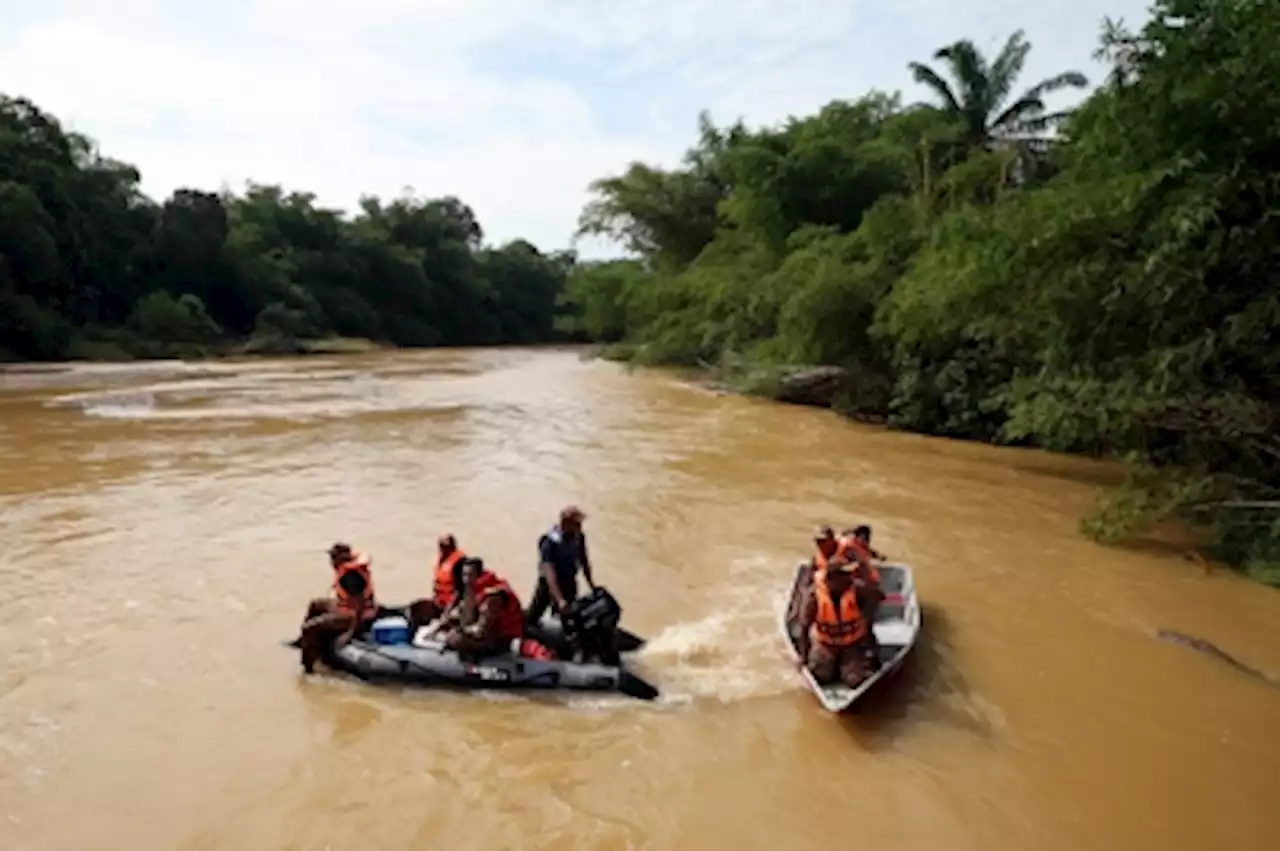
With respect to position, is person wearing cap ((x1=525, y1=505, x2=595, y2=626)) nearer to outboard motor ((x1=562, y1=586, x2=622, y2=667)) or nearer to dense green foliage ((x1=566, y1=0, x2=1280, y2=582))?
outboard motor ((x1=562, y1=586, x2=622, y2=667))

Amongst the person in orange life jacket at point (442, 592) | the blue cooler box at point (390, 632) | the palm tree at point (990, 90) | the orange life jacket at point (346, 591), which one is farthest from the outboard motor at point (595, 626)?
the palm tree at point (990, 90)

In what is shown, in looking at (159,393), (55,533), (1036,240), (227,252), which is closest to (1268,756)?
(1036,240)

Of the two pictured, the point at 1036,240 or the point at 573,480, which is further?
the point at 573,480

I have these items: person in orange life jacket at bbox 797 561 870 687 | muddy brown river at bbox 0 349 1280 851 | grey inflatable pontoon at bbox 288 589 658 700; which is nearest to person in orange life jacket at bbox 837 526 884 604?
person in orange life jacket at bbox 797 561 870 687

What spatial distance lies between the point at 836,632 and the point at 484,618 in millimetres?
2553

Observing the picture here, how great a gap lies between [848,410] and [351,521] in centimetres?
1442

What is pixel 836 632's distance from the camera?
7.71 m

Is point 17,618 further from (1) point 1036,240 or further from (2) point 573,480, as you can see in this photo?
(1) point 1036,240

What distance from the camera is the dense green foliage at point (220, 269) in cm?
4441

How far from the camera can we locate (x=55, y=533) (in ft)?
42.4

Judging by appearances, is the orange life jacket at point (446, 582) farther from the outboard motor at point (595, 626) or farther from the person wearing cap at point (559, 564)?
the outboard motor at point (595, 626)

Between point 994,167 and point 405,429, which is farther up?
point 994,167

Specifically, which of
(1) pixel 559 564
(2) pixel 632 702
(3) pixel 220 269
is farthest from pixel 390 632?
(3) pixel 220 269

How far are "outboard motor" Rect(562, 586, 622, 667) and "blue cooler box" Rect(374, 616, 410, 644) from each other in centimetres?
131
